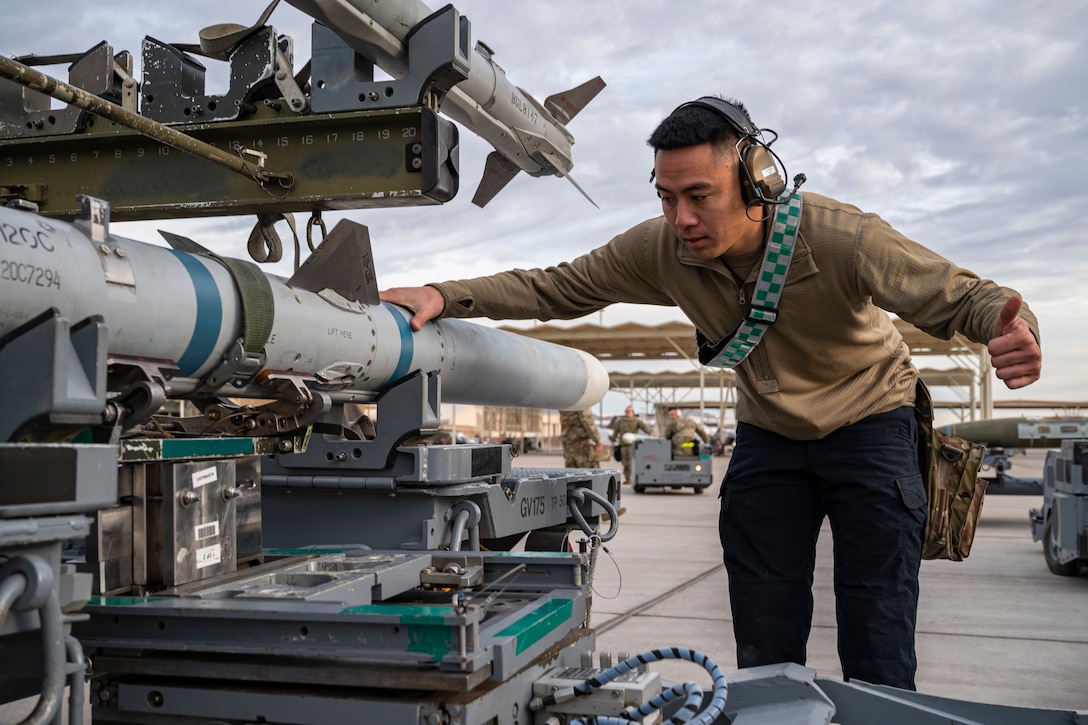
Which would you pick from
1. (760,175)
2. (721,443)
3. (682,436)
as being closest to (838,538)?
(760,175)

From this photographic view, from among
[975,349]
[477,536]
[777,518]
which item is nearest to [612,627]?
[477,536]

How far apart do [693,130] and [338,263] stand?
1.23 meters

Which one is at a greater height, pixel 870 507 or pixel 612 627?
pixel 870 507

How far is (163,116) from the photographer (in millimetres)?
3270

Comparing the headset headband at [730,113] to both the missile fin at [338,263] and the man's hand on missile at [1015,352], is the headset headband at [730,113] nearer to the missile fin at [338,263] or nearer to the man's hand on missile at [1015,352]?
the man's hand on missile at [1015,352]

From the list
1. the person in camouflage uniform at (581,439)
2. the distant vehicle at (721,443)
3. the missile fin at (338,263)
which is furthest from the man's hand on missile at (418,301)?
the distant vehicle at (721,443)

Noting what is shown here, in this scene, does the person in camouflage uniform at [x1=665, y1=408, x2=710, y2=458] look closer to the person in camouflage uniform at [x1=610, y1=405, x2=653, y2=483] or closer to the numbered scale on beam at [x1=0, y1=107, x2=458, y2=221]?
the person in camouflage uniform at [x1=610, y1=405, x2=653, y2=483]

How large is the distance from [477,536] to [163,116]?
1.75 m

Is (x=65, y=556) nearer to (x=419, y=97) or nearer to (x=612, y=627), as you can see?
(x=419, y=97)

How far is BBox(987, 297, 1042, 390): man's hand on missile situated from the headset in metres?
0.68

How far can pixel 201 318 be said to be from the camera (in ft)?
8.52

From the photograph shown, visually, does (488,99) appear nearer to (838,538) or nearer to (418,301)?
(418,301)

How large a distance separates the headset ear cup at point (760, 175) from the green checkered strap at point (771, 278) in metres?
0.05

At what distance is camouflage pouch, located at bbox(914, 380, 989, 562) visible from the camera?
298 cm
